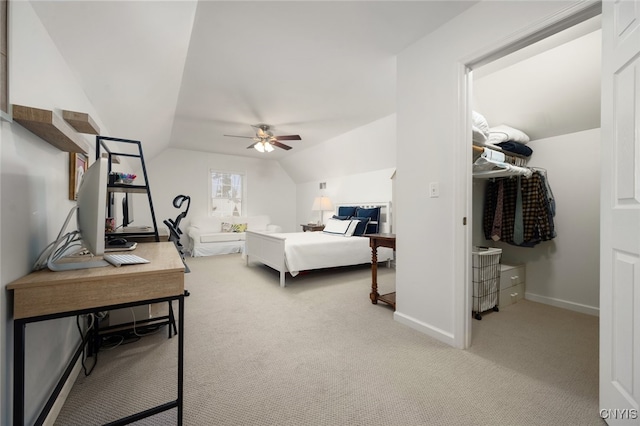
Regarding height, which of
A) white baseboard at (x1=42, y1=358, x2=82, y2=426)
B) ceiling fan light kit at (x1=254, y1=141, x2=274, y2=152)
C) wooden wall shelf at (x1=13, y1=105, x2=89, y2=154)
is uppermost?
ceiling fan light kit at (x1=254, y1=141, x2=274, y2=152)

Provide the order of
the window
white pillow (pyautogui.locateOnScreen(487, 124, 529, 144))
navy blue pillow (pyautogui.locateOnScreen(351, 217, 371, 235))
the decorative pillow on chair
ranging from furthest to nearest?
the window, the decorative pillow on chair, navy blue pillow (pyautogui.locateOnScreen(351, 217, 371, 235)), white pillow (pyautogui.locateOnScreen(487, 124, 529, 144))

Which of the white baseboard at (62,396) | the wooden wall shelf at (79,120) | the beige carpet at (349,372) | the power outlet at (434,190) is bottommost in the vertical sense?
the beige carpet at (349,372)

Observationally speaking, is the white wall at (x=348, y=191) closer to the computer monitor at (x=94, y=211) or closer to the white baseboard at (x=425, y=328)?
the white baseboard at (x=425, y=328)

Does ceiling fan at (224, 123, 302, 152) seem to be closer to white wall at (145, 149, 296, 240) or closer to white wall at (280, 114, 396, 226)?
white wall at (280, 114, 396, 226)

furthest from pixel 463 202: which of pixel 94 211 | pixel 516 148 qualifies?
pixel 94 211

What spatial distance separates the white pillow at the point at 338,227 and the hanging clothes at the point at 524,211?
6.93 feet

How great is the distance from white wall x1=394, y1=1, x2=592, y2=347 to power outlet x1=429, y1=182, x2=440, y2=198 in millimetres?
27

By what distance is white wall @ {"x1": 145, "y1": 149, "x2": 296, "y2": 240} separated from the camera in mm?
5883

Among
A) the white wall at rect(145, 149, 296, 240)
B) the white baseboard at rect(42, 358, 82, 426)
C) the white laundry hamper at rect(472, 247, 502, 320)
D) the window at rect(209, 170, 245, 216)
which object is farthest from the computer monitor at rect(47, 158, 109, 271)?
the window at rect(209, 170, 245, 216)

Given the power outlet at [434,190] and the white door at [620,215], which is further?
the power outlet at [434,190]

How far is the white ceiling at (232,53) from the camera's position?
1.53 metres

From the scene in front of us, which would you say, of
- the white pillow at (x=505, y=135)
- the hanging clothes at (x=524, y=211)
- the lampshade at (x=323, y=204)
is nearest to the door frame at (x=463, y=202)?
the white pillow at (x=505, y=135)

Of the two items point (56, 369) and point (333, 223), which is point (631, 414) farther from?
point (333, 223)

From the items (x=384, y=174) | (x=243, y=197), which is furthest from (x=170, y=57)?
(x=243, y=197)
